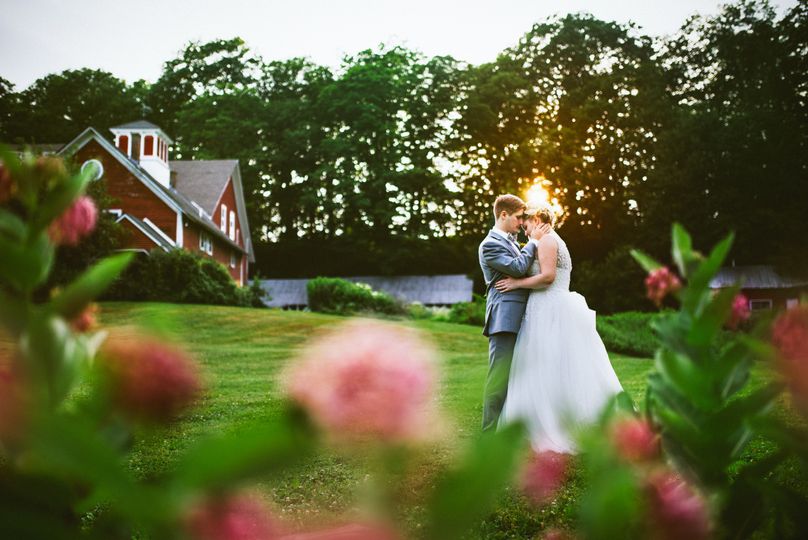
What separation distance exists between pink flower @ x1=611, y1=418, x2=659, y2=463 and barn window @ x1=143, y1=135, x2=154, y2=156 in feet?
110

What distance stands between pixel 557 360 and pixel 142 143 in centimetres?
2957

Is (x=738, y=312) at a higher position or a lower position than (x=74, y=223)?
lower

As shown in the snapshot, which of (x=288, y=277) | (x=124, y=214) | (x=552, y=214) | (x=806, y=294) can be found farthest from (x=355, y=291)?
(x=806, y=294)

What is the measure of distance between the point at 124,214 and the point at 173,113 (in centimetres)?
2563

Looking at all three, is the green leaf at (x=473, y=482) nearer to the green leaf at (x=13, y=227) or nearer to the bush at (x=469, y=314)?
the green leaf at (x=13, y=227)

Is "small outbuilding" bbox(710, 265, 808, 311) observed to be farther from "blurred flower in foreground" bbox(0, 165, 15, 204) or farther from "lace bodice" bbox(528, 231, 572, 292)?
"blurred flower in foreground" bbox(0, 165, 15, 204)

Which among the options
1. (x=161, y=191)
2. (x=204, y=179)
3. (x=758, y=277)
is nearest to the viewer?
(x=161, y=191)

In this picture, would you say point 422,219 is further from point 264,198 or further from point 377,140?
point 264,198

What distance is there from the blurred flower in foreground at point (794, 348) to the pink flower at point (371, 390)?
48 centimetres

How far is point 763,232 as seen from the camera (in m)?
32.3

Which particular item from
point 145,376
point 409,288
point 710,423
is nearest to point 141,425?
point 145,376

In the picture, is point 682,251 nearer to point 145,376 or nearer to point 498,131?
point 145,376

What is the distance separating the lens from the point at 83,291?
671 millimetres

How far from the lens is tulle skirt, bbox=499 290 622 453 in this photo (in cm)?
589
